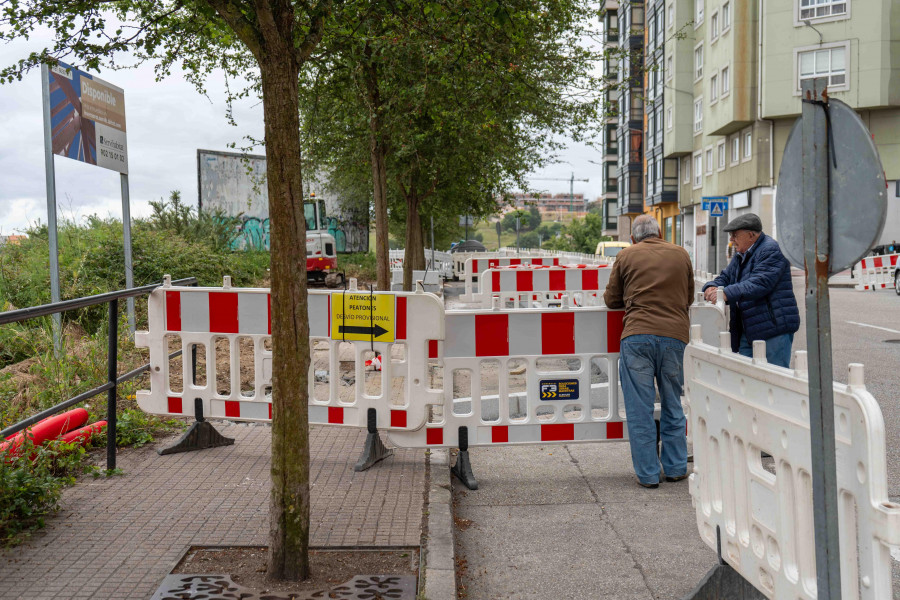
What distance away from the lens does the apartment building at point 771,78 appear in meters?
38.0

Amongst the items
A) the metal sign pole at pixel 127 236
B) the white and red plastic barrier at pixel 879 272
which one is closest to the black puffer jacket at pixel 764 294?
the metal sign pole at pixel 127 236

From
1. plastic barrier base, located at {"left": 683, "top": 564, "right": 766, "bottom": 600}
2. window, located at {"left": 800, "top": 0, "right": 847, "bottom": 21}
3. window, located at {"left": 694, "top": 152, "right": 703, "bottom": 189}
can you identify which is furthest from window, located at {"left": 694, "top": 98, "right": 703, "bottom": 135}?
plastic barrier base, located at {"left": 683, "top": 564, "right": 766, "bottom": 600}

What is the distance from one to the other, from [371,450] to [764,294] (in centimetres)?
315

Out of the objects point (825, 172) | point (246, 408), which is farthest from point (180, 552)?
point (825, 172)

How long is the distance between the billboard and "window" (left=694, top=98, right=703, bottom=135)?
43.6 metres

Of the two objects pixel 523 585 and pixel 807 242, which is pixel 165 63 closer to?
pixel 523 585

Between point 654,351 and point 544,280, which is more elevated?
point 544,280

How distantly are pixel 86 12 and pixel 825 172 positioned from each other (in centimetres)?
373

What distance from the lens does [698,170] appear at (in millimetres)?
52250

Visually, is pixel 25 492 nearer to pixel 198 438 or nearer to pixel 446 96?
pixel 198 438

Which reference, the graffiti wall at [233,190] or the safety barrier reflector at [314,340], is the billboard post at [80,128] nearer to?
→ the safety barrier reflector at [314,340]

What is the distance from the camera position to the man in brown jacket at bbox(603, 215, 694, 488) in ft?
20.6

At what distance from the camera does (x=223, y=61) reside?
7.30 meters

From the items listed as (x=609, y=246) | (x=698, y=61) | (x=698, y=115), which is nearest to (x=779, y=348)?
(x=609, y=246)
